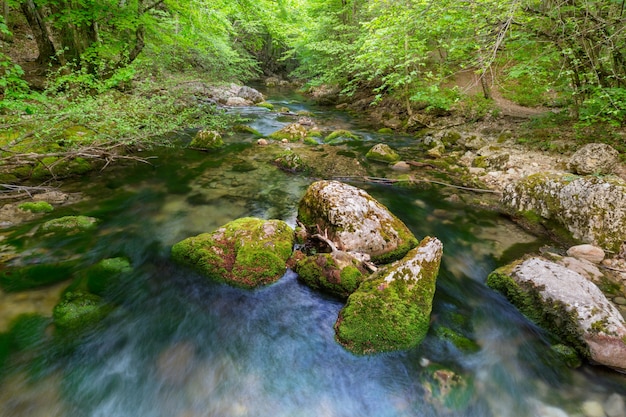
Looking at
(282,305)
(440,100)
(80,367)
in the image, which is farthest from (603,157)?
(80,367)

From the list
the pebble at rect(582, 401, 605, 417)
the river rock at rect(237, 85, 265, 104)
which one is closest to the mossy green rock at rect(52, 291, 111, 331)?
the pebble at rect(582, 401, 605, 417)

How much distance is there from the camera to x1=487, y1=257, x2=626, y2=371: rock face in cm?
292

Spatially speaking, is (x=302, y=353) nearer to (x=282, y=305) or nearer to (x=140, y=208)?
(x=282, y=305)

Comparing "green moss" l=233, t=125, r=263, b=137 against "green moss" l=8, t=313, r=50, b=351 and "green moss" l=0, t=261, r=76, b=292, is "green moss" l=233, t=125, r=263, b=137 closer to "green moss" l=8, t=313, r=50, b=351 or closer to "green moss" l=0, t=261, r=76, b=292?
"green moss" l=0, t=261, r=76, b=292

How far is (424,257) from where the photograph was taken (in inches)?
141

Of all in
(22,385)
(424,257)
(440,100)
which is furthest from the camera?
(440,100)

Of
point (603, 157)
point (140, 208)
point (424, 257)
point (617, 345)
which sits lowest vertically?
point (140, 208)

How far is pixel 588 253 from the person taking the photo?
4441mm

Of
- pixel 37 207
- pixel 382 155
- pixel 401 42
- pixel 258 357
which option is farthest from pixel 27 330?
pixel 401 42

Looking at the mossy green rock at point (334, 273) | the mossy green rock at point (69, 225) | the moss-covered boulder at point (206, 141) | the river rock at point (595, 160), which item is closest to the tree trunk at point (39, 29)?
the moss-covered boulder at point (206, 141)

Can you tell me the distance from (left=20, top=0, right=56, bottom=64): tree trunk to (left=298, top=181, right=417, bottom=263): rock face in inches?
335

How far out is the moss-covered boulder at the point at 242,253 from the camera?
4008 millimetres

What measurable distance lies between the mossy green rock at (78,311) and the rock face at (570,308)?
18.3ft

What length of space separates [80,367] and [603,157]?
10.3 metres
